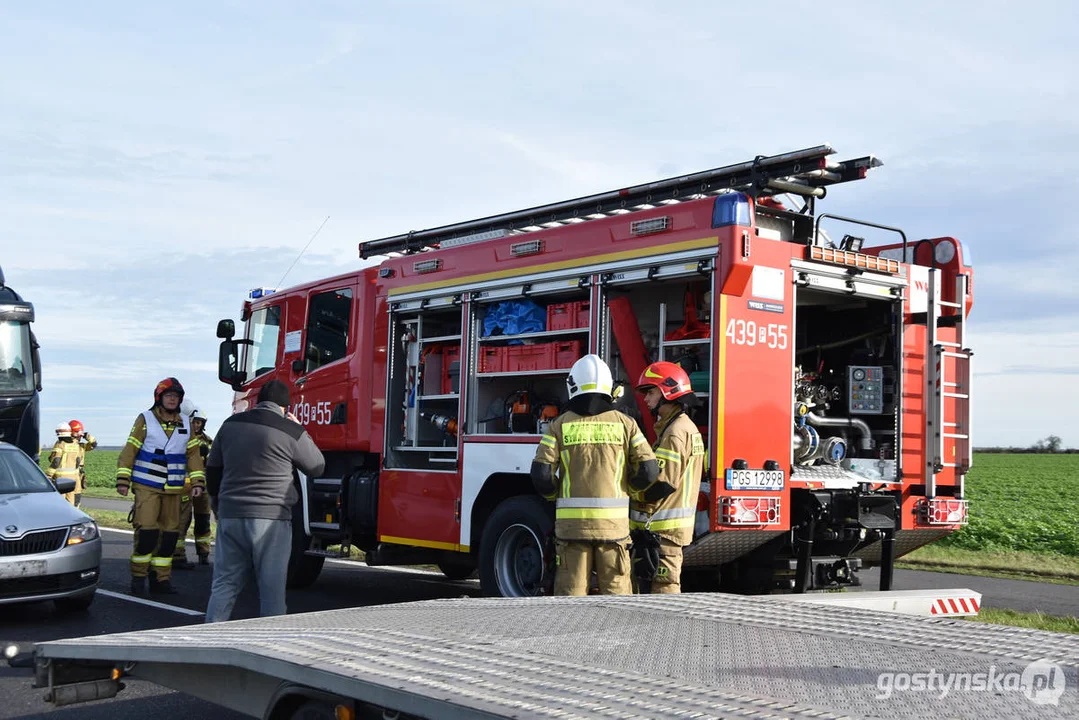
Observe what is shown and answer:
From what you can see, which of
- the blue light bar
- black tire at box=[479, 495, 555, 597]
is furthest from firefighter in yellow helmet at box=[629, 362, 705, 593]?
black tire at box=[479, 495, 555, 597]

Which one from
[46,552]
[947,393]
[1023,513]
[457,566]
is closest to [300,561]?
[457,566]

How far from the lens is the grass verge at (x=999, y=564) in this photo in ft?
42.6

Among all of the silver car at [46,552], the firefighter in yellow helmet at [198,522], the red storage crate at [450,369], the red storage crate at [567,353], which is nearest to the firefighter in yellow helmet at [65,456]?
the firefighter in yellow helmet at [198,522]

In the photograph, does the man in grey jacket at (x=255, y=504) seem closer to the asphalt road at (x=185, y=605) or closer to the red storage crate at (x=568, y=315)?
the asphalt road at (x=185, y=605)

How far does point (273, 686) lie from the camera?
3.48 m

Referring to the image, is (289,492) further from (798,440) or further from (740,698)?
(740,698)

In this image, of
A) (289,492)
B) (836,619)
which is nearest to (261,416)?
(289,492)

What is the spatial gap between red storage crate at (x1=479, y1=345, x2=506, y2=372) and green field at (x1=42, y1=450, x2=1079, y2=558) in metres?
9.96

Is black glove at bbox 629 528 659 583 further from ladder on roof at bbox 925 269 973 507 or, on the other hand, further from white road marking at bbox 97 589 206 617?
white road marking at bbox 97 589 206 617

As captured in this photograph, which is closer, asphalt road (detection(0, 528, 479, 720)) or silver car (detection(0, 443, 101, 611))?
asphalt road (detection(0, 528, 479, 720))

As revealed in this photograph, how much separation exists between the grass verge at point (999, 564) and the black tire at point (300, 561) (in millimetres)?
6568

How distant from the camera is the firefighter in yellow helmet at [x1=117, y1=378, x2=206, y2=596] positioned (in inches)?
388

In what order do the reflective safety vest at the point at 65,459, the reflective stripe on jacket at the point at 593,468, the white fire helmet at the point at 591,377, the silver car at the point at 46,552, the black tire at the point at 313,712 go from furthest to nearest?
1. the reflective safety vest at the point at 65,459
2. the silver car at the point at 46,552
3. the white fire helmet at the point at 591,377
4. the reflective stripe on jacket at the point at 593,468
5. the black tire at the point at 313,712

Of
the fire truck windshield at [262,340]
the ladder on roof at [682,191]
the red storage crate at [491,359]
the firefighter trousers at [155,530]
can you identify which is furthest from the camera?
the fire truck windshield at [262,340]
